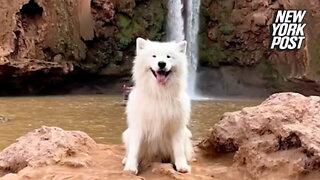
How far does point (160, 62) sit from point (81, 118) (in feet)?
23.5

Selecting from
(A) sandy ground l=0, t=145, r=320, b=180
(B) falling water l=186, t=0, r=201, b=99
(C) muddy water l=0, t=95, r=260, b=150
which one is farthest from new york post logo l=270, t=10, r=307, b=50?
(A) sandy ground l=0, t=145, r=320, b=180

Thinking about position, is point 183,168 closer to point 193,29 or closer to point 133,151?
point 133,151

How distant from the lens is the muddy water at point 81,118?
8297 millimetres

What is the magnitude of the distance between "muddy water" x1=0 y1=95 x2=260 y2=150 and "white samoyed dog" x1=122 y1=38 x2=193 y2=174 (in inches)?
146

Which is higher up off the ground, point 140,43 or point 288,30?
point 140,43

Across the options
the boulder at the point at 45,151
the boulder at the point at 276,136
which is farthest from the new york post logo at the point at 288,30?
the boulder at the point at 45,151

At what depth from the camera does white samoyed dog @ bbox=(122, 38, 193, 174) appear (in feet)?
11.5

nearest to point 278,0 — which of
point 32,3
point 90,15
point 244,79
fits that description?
point 244,79

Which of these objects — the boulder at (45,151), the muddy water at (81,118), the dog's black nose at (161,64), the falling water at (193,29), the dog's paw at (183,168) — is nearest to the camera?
the dog's black nose at (161,64)

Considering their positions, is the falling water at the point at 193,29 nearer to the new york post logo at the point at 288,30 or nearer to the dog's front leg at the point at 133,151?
the new york post logo at the point at 288,30

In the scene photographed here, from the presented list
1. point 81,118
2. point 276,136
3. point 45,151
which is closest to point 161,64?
point 276,136

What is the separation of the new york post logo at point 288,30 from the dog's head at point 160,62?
1522 centimetres

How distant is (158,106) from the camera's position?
3.53 m

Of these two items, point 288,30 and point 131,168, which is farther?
point 288,30
